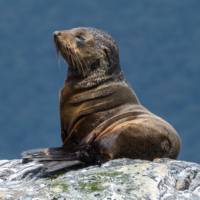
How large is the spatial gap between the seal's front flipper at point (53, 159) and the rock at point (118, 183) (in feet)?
0.71

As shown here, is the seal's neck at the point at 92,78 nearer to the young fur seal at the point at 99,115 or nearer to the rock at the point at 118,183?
the young fur seal at the point at 99,115

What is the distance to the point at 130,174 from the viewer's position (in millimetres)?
14352

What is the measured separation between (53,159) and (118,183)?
2167mm

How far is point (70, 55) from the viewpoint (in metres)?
16.7

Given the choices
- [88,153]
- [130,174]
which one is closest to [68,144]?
[88,153]

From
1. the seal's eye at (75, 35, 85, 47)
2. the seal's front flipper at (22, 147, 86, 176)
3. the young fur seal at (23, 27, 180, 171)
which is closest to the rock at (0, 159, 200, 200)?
the seal's front flipper at (22, 147, 86, 176)

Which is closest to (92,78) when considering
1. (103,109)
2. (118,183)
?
(103,109)

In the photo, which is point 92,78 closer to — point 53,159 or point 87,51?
point 87,51

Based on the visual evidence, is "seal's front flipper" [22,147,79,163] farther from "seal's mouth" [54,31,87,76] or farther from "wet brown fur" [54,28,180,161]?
"seal's mouth" [54,31,87,76]

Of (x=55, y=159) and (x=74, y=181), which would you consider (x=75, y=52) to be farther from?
(x=74, y=181)

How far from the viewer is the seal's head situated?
16688 mm

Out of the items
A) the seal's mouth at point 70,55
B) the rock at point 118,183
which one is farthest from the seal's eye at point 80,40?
the rock at point 118,183

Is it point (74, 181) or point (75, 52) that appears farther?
point (75, 52)

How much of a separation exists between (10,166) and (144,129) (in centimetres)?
233
